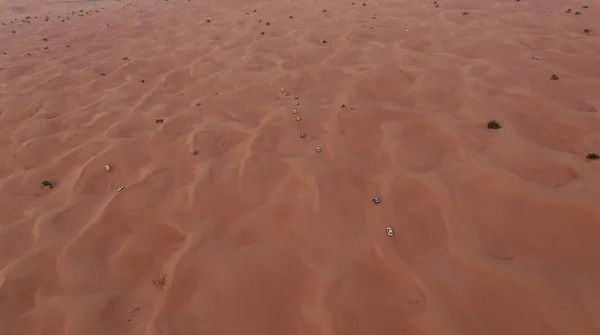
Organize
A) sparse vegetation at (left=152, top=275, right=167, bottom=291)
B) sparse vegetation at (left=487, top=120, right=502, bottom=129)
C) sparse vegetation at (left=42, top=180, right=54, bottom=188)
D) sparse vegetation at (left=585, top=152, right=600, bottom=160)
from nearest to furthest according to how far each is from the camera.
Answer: sparse vegetation at (left=152, top=275, right=167, bottom=291) < sparse vegetation at (left=585, top=152, right=600, bottom=160) < sparse vegetation at (left=42, top=180, right=54, bottom=188) < sparse vegetation at (left=487, top=120, right=502, bottom=129)

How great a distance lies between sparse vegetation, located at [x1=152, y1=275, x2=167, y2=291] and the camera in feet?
10.9

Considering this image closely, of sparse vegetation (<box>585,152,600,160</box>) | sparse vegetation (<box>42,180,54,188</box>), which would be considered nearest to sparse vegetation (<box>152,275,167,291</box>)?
sparse vegetation (<box>42,180,54,188</box>)

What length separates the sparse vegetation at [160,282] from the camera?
3.32 metres

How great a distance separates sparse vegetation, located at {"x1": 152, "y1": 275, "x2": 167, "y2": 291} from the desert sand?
0.01 meters

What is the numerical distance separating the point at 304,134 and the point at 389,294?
100 inches

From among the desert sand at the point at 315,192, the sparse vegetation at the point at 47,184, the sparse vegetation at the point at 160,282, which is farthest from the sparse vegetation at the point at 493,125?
the sparse vegetation at the point at 47,184

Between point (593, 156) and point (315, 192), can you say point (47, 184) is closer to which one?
point (315, 192)

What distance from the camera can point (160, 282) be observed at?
3359mm

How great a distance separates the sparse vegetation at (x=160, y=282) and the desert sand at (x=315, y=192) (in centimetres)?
1

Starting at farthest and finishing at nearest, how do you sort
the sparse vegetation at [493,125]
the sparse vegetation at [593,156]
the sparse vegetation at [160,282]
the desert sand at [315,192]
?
1. the sparse vegetation at [493,125]
2. the sparse vegetation at [593,156]
3. the sparse vegetation at [160,282]
4. the desert sand at [315,192]

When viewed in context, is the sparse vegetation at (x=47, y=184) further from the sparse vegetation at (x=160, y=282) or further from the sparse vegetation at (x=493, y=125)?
the sparse vegetation at (x=493, y=125)

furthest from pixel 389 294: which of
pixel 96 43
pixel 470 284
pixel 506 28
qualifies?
pixel 96 43

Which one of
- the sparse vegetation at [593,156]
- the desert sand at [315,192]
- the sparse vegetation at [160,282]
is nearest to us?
the desert sand at [315,192]

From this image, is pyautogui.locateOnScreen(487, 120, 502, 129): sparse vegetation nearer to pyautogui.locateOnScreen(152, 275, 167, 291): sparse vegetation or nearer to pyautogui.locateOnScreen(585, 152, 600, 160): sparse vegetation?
pyautogui.locateOnScreen(585, 152, 600, 160): sparse vegetation
